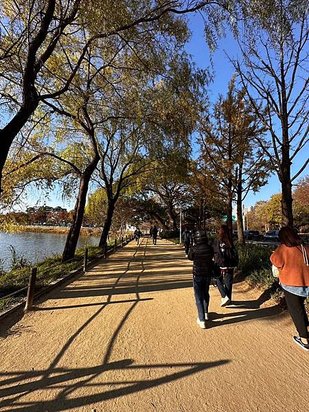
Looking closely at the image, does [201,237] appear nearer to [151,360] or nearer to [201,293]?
[201,293]

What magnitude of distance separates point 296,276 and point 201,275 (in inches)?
67.9

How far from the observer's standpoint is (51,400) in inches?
145

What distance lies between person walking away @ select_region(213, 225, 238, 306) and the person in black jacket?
1168 mm

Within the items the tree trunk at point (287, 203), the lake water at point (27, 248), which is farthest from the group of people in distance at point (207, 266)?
the lake water at point (27, 248)

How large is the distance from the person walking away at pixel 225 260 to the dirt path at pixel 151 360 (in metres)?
0.41

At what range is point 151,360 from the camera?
4.66 metres

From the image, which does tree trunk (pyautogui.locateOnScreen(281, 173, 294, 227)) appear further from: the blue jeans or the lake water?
the lake water

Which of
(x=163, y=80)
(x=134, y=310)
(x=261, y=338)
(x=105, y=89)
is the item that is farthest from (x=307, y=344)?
(x=105, y=89)

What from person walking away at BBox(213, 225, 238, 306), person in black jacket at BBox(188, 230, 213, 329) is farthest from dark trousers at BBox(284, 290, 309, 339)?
person walking away at BBox(213, 225, 238, 306)

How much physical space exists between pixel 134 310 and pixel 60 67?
8.75 metres

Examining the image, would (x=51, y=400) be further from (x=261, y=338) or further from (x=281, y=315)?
(x=281, y=315)

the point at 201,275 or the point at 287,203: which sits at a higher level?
the point at 287,203

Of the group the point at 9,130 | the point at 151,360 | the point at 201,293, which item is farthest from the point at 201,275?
the point at 9,130

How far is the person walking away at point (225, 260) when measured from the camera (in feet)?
24.6
